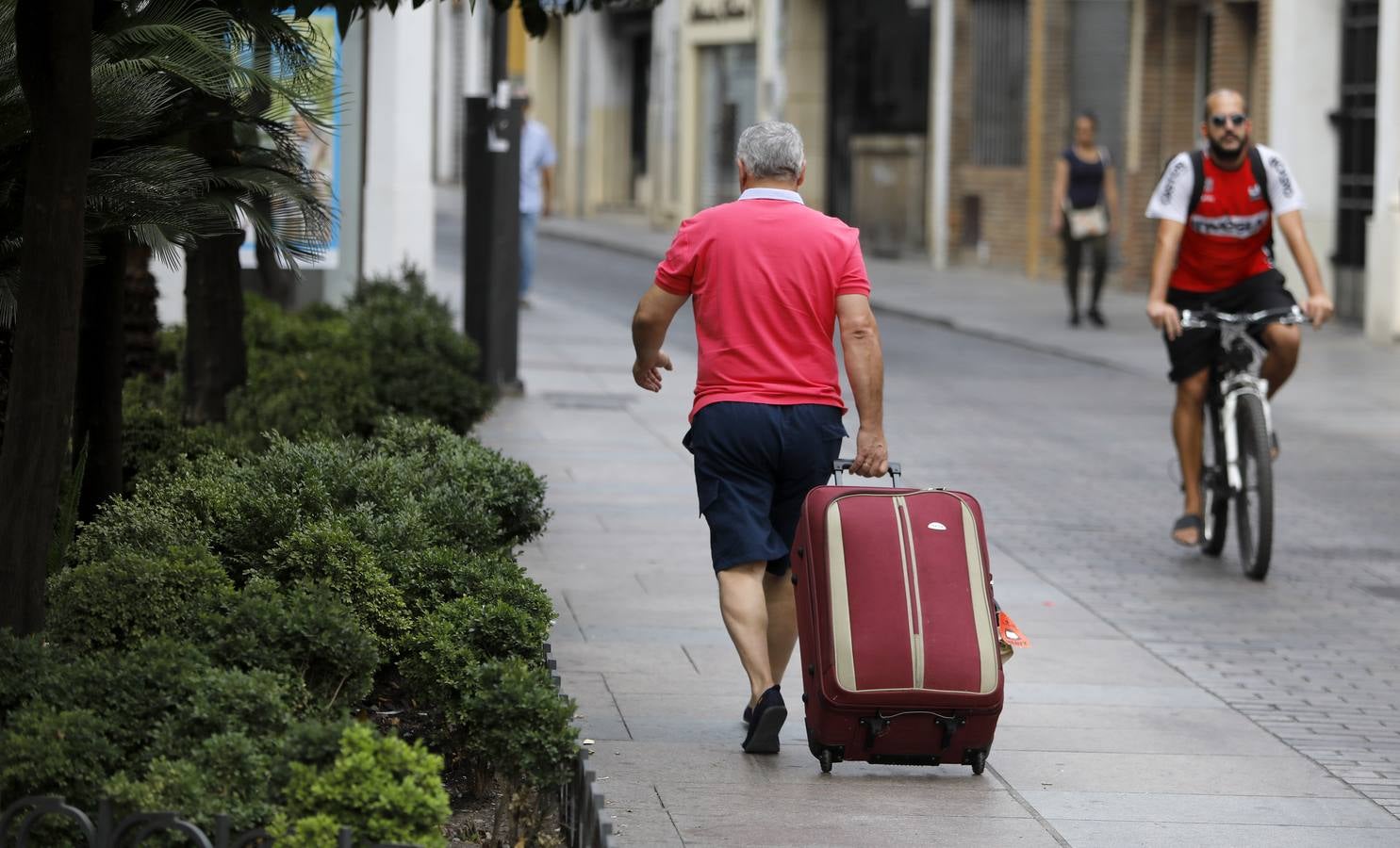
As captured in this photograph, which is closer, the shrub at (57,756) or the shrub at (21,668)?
the shrub at (57,756)

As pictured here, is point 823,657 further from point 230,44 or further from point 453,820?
point 230,44

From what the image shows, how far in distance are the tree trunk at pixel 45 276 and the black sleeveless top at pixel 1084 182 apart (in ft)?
54.4

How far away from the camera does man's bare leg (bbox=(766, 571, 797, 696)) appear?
609 cm

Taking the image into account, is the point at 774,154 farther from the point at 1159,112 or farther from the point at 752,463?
the point at 1159,112

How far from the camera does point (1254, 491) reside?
8.95 metres

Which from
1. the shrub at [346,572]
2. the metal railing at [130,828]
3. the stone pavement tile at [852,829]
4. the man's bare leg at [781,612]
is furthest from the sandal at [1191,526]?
the metal railing at [130,828]

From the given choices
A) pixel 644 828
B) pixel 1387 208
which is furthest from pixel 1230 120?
pixel 1387 208

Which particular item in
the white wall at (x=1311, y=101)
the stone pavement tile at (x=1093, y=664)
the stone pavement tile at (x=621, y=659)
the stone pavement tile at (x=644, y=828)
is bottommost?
the stone pavement tile at (x=1093, y=664)

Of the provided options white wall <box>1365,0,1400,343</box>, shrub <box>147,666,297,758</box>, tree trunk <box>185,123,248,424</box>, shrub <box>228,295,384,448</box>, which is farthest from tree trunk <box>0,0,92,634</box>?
white wall <box>1365,0,1400,343</box>

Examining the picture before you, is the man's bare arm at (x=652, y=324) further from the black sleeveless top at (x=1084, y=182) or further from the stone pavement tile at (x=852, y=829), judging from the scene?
the black sleeveless top at (x=1084, y=182)

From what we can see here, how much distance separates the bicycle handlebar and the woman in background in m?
11.7

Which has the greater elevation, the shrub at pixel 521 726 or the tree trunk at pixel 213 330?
the tree trunk at pixel 213 330

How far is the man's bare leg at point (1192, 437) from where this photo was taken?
30.6 feet

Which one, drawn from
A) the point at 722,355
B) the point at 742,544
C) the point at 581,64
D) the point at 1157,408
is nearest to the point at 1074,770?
the point at 742,544
